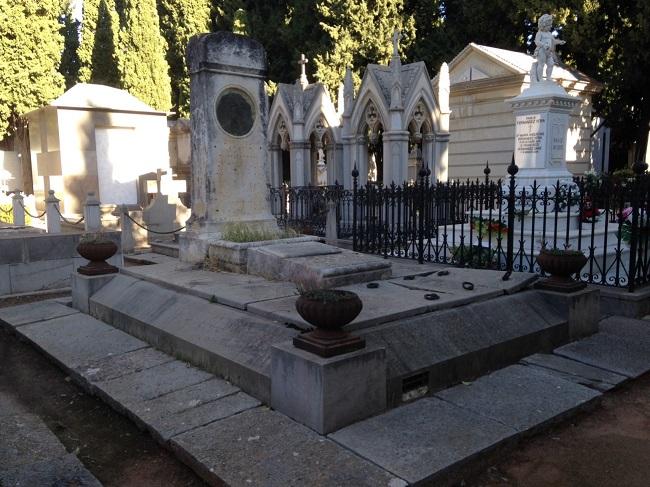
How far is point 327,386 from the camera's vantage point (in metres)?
3.48

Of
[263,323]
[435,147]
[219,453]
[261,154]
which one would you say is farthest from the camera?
[435,147]

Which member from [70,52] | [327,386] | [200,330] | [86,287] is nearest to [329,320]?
[327,386]

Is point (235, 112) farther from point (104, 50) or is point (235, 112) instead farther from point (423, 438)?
point (104, 50)

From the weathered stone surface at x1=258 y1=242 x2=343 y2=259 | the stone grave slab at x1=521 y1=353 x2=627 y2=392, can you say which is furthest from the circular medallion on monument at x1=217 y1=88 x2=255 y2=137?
the stone grave slab at x1=521 y1=353 x2=627 y2=392

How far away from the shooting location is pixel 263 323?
4562 mm

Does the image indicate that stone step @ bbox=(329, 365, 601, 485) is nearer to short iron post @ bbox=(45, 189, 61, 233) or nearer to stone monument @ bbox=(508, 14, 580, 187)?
stone monument @ bbox=(508, 14, 580, 187)

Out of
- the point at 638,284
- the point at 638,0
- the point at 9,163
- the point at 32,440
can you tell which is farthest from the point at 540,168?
the point at 9,163

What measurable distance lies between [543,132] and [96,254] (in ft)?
27.5

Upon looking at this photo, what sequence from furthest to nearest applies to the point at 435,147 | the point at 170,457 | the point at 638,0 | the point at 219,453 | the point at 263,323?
the point at 638,0
the point at 435,147
the point at 263,323
the point at 170,457
the point at 219,453

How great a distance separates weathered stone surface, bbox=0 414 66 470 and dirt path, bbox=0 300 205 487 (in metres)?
0.10

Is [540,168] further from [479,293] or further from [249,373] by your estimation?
[249,373]

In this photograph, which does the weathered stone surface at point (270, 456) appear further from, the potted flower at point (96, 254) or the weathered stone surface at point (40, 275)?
the weathered stone surface at point (40, 275)

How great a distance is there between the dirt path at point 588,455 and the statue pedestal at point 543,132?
23.8 feet

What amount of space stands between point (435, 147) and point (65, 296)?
10630 mm
